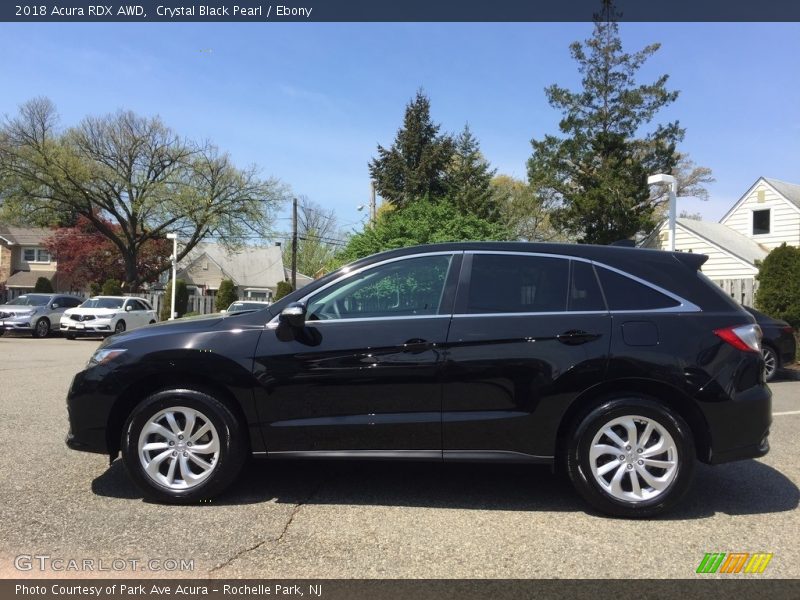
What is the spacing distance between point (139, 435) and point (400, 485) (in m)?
1.89

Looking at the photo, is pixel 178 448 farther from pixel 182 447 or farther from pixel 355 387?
pixel 355 387

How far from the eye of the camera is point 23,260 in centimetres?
5494

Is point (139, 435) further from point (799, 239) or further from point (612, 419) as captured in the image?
point (799, 239)

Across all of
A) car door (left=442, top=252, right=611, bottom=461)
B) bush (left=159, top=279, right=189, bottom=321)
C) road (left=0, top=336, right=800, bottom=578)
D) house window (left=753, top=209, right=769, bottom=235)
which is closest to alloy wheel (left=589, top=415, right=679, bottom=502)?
road (left=0, top=336, right=800, bottom=578)

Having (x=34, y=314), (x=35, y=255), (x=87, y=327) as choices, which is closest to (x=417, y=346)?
(x=87, y=327)

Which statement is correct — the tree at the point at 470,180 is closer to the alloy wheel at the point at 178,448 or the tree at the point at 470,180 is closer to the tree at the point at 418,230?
the tree at the point at 418,230

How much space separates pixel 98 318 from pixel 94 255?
2998 centimetres

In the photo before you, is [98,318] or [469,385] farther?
[98,318]

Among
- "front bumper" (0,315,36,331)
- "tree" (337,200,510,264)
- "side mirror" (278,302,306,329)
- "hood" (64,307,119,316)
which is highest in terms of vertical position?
"tree" (337,200,510,264)

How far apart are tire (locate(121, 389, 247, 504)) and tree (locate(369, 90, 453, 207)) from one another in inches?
1155

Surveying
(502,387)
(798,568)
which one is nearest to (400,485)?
(502,387)

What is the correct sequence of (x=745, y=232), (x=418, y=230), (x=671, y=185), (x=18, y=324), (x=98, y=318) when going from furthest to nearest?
(x=745, y=232) → (x=18, y=324) → (x=98, y=318) → (x=418, y=230) → (x=671, y=185)

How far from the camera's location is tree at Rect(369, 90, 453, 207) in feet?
109

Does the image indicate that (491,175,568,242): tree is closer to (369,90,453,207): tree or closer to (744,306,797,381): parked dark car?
(369,90,453,207): tree
